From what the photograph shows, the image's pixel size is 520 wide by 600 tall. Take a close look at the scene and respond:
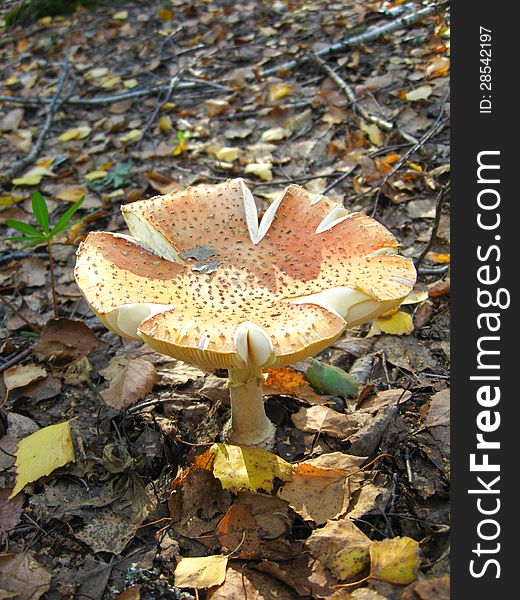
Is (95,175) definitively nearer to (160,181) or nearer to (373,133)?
(160,181)

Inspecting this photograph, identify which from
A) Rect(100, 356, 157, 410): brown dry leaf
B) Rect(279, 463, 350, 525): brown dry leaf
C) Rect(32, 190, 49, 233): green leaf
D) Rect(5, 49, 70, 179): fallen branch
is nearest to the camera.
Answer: Rect(279, 463, 350, 525): brown dry leaf

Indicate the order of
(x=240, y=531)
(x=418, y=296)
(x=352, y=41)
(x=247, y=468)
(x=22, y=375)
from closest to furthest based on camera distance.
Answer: (x=240, y=531) < (x=247, y=468) < (x=22, y=375) < (x=418, y=296) < (x=352, y=41)

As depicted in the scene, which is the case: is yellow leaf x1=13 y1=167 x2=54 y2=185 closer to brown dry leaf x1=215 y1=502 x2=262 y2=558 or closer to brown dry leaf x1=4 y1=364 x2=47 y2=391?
brown dry leaf x1=4 y1=364 x2=47 y2=391

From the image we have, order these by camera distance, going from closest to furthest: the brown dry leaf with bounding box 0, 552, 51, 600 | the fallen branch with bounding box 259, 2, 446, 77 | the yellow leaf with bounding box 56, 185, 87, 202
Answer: the brown dry leaf with bounding box 0, 552, 51, 600, the yellow leaf with bounding box 56, 185, 87, 202, the fallen branch with bounding box 259, 2, 446, 77

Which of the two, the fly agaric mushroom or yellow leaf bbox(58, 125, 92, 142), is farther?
yellow leaf bbox(58, 125, 92, 142)

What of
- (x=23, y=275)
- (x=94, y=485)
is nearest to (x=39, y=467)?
(x=94, y=485)

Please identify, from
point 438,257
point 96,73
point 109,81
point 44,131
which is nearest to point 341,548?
point 438,257

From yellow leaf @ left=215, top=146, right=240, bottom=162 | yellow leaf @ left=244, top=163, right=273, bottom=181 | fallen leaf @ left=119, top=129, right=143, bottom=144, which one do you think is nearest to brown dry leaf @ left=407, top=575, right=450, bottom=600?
yellow leaf @ left=244, top=163, right=273, bottom=181
